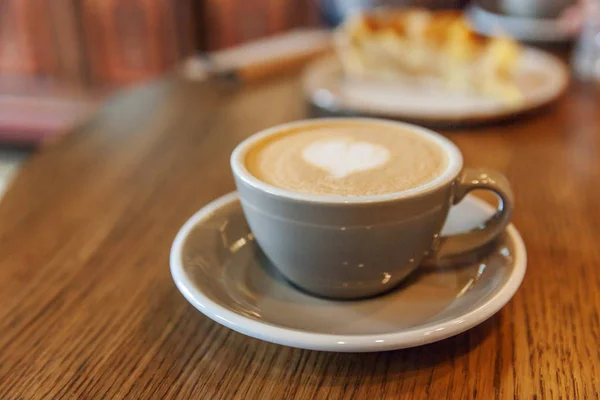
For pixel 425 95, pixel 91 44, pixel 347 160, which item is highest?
pixel 347 160

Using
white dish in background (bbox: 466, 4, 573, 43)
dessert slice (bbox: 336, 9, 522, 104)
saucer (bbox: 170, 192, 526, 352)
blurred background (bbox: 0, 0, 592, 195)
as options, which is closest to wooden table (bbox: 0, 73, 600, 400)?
saucer (bbox: 170, 192, 526, 352)

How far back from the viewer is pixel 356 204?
367 mm

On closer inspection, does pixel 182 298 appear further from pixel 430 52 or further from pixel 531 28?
pixel 531 28

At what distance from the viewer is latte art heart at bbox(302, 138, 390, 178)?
1.40ft

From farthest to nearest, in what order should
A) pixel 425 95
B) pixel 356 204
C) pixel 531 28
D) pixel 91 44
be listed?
pixel 91 44
pixel 531 28
pixel 425 95
pixel 356 204

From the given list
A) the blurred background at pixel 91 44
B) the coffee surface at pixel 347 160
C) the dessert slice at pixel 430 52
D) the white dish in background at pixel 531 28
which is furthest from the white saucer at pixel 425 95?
the blurred background at pixel 91 44

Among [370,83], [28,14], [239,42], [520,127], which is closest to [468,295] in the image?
[520,127]

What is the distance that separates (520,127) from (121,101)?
22.9 inches

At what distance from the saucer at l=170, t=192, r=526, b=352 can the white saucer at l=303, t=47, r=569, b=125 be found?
12.7 inches

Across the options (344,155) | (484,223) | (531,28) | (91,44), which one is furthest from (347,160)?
(91,44)

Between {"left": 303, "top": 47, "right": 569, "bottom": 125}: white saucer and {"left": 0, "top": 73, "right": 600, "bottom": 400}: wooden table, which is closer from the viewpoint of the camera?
{"left": 0, "top": 73, "right": 600, "bottom": 400}: wooden table

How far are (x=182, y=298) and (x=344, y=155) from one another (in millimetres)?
163

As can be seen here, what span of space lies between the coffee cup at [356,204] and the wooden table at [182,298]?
6cm

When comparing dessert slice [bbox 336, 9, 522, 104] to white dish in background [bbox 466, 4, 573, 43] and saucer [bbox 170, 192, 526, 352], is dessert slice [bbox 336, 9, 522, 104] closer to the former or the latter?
white dish in background [bbox 466, 4, 573, 43]
